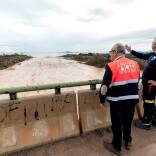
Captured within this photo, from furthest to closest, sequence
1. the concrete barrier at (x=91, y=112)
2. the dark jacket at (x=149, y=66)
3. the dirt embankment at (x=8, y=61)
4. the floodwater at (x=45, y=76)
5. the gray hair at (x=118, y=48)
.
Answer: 1. the dirt embankment at (x=8, y=61)
2. the floodwater at (x=45, y=76)
3. the dark jacket at (x=149, y=66)
4. the concrete barrier at (x=91, y=112)
5. the gray hair at (x=118, y=48)

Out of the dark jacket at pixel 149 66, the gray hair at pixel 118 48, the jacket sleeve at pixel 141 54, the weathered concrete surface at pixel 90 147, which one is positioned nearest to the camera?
the gray hair at pixel 118 48

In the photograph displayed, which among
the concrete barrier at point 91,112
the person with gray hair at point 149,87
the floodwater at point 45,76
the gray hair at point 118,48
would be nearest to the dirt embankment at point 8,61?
the floodwater at point 45,76

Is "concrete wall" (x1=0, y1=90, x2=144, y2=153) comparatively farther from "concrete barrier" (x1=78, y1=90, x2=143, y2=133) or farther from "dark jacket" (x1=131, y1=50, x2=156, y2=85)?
"dark jacket" (x1=131, y1=50, x2=156, y2=85)

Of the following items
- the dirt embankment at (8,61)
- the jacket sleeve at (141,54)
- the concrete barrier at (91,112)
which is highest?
the jacket sleeve at (141,54)

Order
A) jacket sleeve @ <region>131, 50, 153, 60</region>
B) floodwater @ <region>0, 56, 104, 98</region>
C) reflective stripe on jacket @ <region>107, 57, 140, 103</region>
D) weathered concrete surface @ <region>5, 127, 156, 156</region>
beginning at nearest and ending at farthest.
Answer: reflective stripe on jacket @ <region>107, 57, 140, 103</region> < weathered concrete surface @ <region>5, 127, 156, 156</region> < jacket sleeve @ <region>131, 50, 153, 60</region> < floodwater @ <region>0, 56, 104, 98</region>

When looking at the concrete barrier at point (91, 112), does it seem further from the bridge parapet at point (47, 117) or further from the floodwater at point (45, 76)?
the floodwater at point (45, 76)

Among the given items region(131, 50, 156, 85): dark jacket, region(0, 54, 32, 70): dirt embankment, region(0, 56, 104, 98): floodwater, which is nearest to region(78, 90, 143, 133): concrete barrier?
region(131, 50, 156, 85): dark jacket

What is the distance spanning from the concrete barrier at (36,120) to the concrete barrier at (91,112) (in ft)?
0.51

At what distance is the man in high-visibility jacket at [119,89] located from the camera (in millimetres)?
5645

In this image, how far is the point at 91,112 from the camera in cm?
678

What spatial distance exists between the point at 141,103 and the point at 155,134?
106 cm

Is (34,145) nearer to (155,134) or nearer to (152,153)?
(152,153)

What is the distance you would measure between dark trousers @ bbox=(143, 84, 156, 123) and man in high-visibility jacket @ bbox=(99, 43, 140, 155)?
4.44 feet

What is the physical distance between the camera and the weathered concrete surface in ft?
19.3
